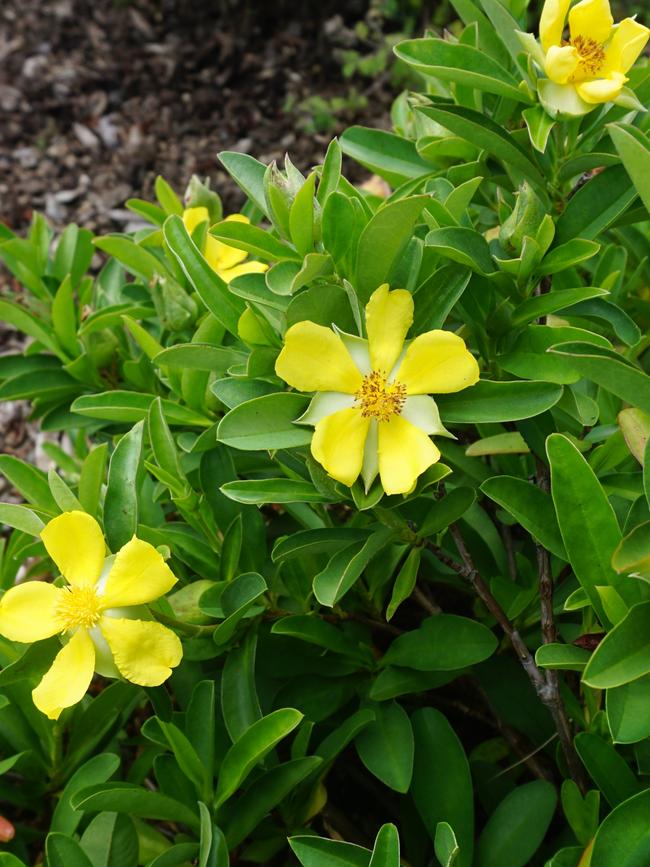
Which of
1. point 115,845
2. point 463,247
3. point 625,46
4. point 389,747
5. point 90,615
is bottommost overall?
point 115,845

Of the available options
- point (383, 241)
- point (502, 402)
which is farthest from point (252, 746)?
point (383, 241)

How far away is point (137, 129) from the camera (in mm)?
3615

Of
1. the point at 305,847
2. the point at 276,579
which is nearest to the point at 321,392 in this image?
the point at 276,579

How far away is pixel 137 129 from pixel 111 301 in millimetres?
2163

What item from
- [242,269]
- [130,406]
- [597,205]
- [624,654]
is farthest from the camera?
[242,269]

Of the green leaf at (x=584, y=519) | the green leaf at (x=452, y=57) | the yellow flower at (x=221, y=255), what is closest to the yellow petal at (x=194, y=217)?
the yellow flower at (x=221, y=255)

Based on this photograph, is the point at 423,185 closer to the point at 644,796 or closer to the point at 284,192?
the point at 284,192

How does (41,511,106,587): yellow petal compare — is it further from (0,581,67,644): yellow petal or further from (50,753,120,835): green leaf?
(50,753,120,835): green leaf

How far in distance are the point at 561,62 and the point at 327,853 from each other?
92 centimetres

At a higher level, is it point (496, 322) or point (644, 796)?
point (496, 322)

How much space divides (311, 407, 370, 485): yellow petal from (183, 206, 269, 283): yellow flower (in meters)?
0.51

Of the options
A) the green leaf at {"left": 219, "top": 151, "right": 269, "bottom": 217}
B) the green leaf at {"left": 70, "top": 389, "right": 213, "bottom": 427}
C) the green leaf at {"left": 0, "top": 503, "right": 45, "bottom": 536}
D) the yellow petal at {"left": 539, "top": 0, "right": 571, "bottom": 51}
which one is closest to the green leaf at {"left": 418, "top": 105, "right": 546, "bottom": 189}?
the yellow petal at {"left": 539, "top": 0, "right": 571, "bottom": 51}

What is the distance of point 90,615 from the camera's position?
0.95 metres

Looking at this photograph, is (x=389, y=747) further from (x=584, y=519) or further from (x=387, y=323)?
(x=387, y=323)
